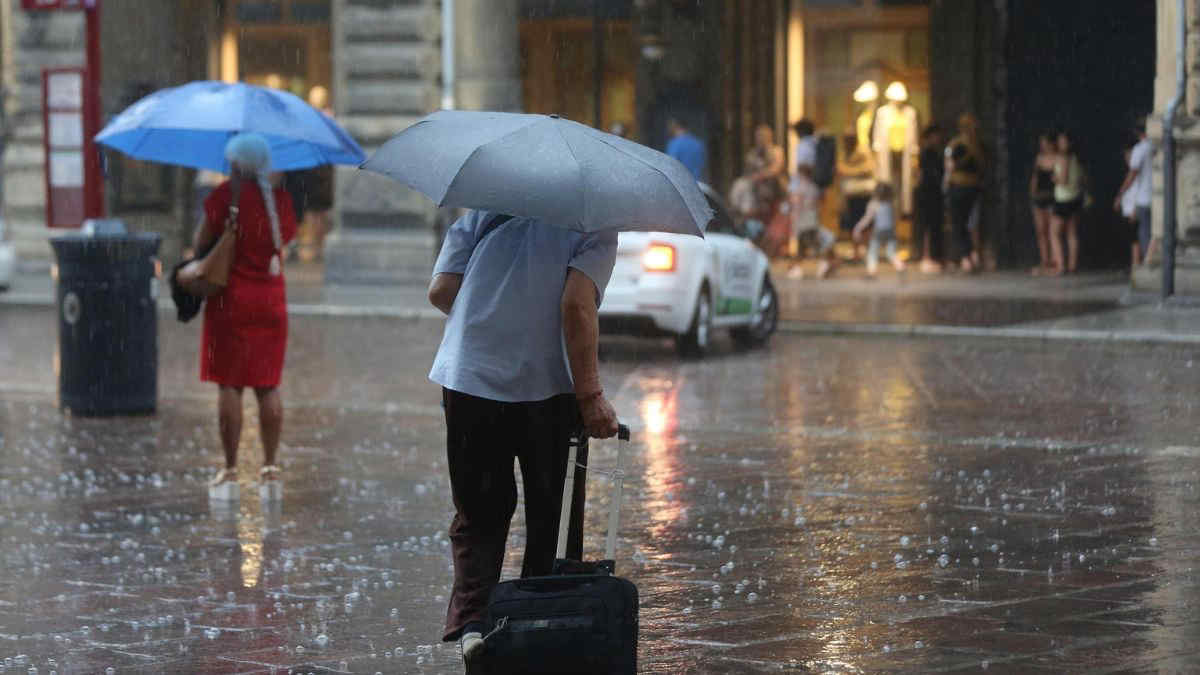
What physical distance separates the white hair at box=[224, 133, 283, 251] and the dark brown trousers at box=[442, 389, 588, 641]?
A: 3.88 meters

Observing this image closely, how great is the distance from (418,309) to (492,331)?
48.8ft

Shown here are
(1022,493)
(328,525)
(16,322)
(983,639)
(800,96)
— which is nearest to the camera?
(983,639)

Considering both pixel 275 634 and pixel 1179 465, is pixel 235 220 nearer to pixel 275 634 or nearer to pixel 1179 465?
pixel 275 634

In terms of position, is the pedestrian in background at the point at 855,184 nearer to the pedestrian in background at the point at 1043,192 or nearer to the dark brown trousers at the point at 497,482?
the pedestrian in background at the point at 1043,192

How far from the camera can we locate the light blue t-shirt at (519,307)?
6.09 m

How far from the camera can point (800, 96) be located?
92.5ft

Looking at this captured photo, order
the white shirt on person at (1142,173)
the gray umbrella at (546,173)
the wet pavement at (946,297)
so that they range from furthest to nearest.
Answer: the white shirt on person at (1142,173) → the wet pavement at (946,297) → the gray umbrella at (546,173)

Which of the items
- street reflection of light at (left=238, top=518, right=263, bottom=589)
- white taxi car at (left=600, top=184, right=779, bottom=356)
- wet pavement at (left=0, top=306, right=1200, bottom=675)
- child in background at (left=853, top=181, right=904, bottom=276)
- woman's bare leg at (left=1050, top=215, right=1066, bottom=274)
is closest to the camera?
wet pavement at (left=0, top=306, right=1200, bottom=675)

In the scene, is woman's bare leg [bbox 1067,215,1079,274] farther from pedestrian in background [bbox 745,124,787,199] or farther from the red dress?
the red dress

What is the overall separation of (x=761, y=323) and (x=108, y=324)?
6.58 metres

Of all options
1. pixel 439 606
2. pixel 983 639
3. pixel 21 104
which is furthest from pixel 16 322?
pixel 983 639

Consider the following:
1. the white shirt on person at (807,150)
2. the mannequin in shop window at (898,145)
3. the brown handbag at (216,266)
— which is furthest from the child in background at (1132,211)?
the brown handbag at (216,266)

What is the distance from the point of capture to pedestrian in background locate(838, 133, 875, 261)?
26.8 metres

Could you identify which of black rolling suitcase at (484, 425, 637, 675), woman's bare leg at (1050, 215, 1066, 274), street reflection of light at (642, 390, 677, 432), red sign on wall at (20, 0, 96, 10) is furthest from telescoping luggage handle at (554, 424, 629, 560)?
woman's bare leg at (1050, 215, 1066, 274)
